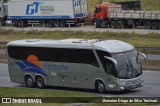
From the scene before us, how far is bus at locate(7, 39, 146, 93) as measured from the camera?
26234 millimetres

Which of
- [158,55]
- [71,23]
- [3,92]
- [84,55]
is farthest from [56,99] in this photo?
[71,23]

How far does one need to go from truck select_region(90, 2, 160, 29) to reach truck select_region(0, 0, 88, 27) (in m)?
2.57

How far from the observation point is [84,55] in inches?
1086

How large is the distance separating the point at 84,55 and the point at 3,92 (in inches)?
193

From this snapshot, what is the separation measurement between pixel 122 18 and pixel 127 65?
36.2m

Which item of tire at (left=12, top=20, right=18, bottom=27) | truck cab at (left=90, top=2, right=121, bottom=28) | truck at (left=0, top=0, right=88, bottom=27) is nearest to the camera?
truck cab at (left=90, top=2, right=121, bottom=28)

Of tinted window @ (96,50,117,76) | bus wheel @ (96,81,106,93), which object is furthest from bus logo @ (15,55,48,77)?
tinted window @ (96,50,117,76)

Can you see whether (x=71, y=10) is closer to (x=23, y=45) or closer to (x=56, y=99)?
(x=23, y=45)

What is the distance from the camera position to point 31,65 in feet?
100.0

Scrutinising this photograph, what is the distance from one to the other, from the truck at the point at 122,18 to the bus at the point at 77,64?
30.2 metres

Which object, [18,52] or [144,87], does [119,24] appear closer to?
[18,52]

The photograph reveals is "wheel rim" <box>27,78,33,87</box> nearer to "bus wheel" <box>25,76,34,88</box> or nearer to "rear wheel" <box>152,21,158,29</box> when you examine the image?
"bus wheel" <box>25,76,34,88</box>

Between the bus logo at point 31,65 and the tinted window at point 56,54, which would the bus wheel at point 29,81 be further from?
the tinted window at point 56,54

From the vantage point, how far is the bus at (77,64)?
86.1 ft
